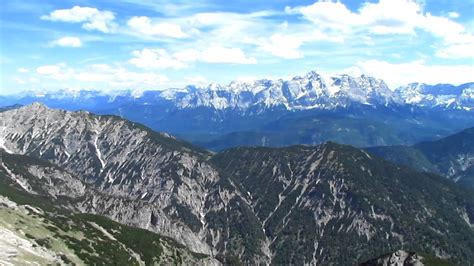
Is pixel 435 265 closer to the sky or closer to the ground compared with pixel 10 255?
closer to the ground

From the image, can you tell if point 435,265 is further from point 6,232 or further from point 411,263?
point 6,232

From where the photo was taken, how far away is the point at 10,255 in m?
174

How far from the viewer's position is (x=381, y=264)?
655 ft

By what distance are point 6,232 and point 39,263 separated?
86.3 ft

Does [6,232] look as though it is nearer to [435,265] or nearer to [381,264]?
[381,264]

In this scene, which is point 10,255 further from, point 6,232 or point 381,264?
point 381,264

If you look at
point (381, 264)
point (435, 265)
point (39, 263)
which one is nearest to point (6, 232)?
point (39, 263)

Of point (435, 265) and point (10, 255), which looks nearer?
point (10, 255)

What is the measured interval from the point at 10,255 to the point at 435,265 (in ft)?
485

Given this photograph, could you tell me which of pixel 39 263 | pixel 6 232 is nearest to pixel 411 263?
pixel 39 263

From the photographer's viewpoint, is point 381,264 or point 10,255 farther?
point 381,264

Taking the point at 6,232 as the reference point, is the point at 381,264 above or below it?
below

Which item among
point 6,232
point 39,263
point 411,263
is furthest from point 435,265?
point 6,232

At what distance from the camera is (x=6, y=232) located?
7854 inches
